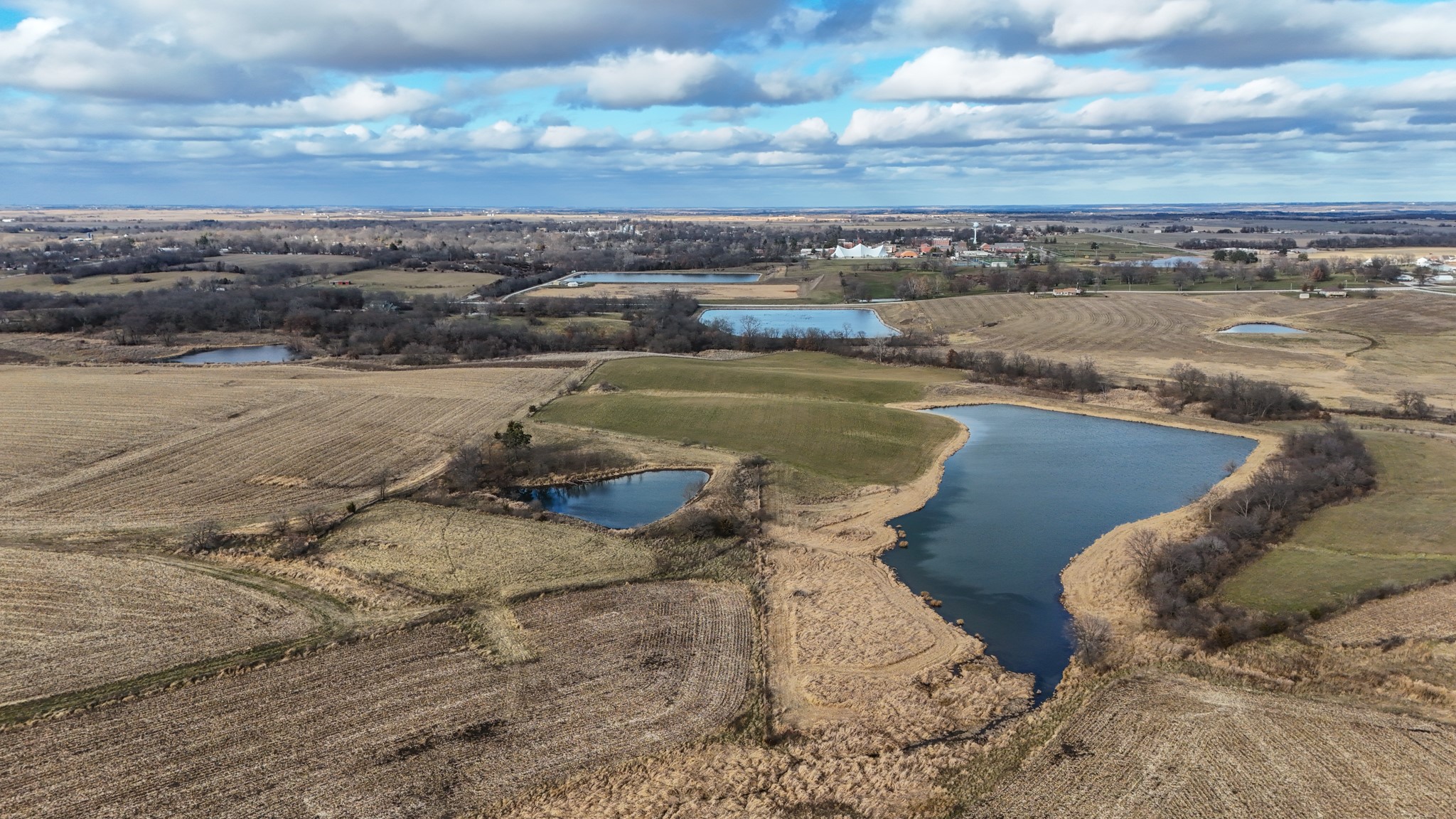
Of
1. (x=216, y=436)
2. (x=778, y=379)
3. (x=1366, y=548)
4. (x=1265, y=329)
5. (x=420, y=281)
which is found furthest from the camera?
(x=420, y=281)

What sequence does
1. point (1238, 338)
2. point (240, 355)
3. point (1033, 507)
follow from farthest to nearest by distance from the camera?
point (1238, 338) < point (240, 355) < point (1033, 507)

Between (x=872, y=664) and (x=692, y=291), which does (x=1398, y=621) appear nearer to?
(x=872, y=664)

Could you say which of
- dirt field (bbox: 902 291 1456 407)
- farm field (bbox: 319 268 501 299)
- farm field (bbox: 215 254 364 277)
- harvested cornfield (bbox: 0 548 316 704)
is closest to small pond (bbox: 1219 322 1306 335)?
dirt field (bbox: 902 291 1456 407)

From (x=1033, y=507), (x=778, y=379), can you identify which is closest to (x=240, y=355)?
(x=778, y=379)

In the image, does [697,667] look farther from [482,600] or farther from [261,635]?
[261,635]

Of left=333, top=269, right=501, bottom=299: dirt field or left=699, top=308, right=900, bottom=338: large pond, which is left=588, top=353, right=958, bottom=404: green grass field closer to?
left=699, top=308, right=900, bottom=338: large pond

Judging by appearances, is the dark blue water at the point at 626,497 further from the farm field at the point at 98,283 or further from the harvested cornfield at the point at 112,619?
the farm field at the point at 98,283

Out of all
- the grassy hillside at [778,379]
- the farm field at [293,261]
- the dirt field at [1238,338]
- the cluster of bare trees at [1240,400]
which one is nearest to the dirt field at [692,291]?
the dirt field at [1238,338]
